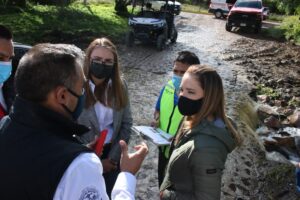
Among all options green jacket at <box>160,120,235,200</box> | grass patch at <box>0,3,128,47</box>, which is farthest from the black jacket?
grass patch at <box>0,3,128,47</box>

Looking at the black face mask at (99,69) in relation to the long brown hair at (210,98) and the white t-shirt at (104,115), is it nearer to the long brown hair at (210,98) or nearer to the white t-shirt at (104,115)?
the white t-shirt at (104,115)

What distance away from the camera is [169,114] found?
3.46 meters

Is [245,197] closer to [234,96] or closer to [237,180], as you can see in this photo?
[237,180]

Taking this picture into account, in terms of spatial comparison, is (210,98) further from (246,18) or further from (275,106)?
(246,18)

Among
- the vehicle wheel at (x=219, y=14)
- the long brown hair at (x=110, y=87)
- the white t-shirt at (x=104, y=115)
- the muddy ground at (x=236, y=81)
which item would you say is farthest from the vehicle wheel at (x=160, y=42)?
the vehicle wheel at (x=219, y=14)

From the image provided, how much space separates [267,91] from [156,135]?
319 inches

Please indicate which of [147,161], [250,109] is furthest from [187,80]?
[250,109]

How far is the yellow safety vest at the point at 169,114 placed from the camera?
3.40 m

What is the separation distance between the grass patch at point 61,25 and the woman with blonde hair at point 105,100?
383 inches

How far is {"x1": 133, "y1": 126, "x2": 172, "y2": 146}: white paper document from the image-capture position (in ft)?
10.1

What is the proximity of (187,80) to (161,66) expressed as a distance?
910 cm

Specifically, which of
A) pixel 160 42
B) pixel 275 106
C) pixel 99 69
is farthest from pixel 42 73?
pixel 160 42

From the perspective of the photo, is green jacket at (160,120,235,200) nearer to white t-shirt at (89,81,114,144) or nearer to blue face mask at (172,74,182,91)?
white t-shirt at (89,81,114,144)

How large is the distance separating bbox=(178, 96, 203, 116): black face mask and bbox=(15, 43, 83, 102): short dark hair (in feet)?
3.76
